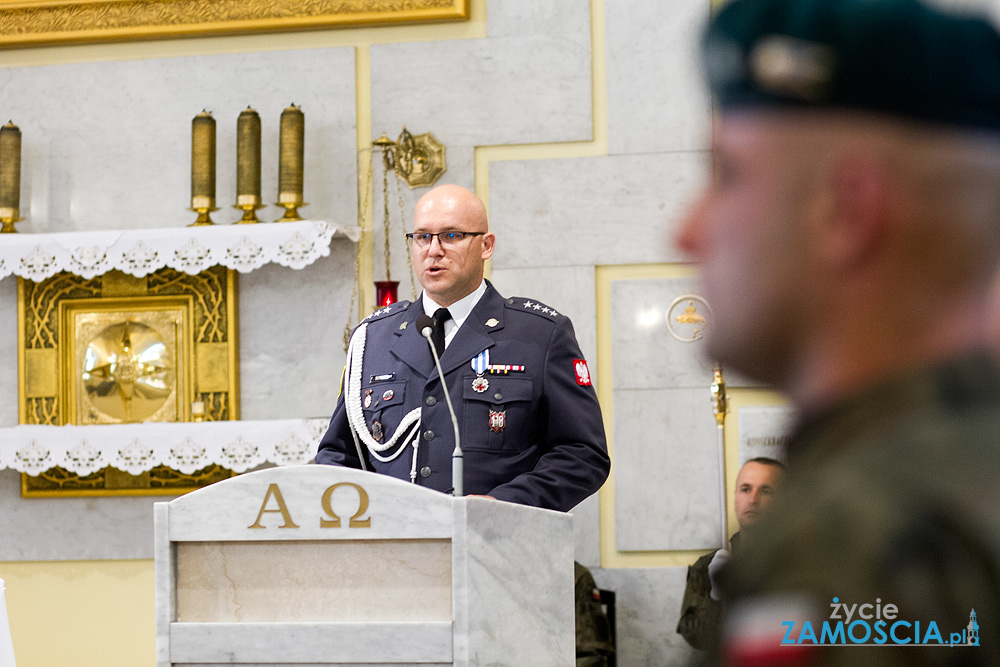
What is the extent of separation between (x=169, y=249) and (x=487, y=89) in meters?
1.56

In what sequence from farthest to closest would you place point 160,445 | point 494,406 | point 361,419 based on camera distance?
point 160,445, point 361,419, point 494,406

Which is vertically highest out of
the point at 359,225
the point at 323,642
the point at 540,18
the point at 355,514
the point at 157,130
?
the point at 540,18

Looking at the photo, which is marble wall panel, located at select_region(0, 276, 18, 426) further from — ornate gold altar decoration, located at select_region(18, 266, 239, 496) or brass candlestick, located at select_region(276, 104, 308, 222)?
brass candlestick, located at select_region(276, 104, 308, 222)

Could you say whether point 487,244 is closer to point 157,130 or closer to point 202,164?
point 202,164

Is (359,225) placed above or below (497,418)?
above

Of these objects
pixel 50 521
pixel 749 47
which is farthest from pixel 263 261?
pixel 749 47

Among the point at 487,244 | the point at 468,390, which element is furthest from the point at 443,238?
the point at 468,390

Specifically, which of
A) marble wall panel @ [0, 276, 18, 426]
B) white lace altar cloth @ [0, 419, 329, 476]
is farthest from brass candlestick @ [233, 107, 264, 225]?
marble wall panel @ [0, 276, 18, 426]

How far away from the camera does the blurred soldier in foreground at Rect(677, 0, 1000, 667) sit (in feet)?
1.54

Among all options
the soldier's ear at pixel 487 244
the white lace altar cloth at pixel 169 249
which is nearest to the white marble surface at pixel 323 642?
the soldier's ear at pixel 487 244

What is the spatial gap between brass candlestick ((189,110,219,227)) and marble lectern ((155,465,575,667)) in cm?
288

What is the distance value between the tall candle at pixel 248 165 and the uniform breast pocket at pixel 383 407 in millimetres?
2138

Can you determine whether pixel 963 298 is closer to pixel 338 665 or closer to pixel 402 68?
pixel 338 665

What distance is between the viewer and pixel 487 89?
5516mm
